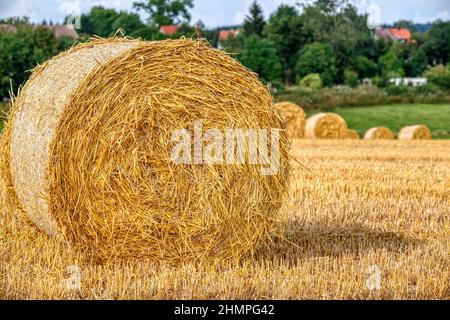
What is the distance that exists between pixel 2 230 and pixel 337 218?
124 inches

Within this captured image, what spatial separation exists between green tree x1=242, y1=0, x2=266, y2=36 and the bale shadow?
6148 centimetres

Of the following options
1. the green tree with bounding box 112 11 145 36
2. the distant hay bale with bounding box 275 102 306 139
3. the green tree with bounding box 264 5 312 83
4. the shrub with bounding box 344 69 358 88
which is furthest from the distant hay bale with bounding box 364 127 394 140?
the green tree with bounding box 264 5 312 83

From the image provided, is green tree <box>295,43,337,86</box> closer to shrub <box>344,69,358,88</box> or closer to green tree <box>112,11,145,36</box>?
shrub <box>344,69,358,88</box>

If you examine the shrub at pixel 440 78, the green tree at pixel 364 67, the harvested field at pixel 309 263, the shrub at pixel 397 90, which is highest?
the green tree at pixel 364 67

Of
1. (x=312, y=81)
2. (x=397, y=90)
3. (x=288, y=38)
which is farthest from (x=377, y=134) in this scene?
(x=288, y=38)

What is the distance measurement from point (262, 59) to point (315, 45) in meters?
6.87

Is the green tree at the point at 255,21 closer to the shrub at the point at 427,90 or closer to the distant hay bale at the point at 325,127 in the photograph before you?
the shrub at the point at 427,90

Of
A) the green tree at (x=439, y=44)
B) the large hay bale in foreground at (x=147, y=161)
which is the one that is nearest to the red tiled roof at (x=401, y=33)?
the green tree at (x=439, y=44)

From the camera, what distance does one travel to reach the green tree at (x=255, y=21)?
2685 inches

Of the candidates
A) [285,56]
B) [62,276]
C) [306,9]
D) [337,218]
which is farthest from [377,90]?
[62,276]

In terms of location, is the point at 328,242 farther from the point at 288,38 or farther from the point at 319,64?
the point at 288,38

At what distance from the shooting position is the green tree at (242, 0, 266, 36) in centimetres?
6819

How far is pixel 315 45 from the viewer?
53.3 metres
